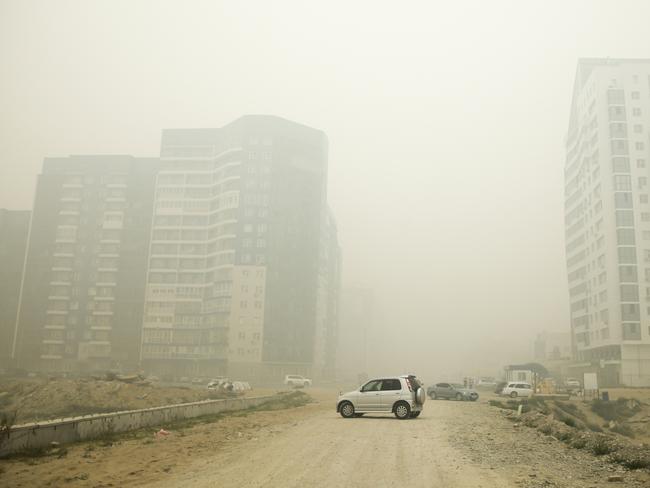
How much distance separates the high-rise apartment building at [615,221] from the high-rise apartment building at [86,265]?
97742 mm

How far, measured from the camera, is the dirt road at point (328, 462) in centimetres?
1352

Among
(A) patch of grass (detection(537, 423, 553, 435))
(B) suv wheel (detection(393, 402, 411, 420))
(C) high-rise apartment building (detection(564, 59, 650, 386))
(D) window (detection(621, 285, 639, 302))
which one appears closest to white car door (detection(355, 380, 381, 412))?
(B) suv wheel (detection(393, 402, 411, 420))

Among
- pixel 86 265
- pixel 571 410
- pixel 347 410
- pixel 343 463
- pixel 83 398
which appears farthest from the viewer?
pixel 86 265

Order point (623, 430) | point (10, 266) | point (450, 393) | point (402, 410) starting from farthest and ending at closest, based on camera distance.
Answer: point (10, 266) → point (450, 393) → point (623, 430) → point (402, 410)

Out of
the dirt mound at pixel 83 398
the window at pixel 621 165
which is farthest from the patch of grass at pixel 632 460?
the window at pixel 621 165

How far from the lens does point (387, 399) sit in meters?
27.6

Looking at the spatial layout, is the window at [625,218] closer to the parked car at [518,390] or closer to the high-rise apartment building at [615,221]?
the high-rise apartment building at [615,221]

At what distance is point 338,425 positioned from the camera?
2433 cm

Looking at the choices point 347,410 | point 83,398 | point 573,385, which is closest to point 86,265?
point 83,398

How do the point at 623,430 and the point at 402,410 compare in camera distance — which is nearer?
the point at 402,410

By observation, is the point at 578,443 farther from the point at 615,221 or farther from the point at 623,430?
the point at 615,221

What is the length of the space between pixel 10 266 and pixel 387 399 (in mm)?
136507

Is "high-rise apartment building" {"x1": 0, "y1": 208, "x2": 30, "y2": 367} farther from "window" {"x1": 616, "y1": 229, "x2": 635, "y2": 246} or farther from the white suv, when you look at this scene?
"window" {"x1": 616, "y1": 229, "x2": 635, "y2": 246}

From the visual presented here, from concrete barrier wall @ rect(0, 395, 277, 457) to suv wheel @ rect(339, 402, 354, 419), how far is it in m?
7.38
